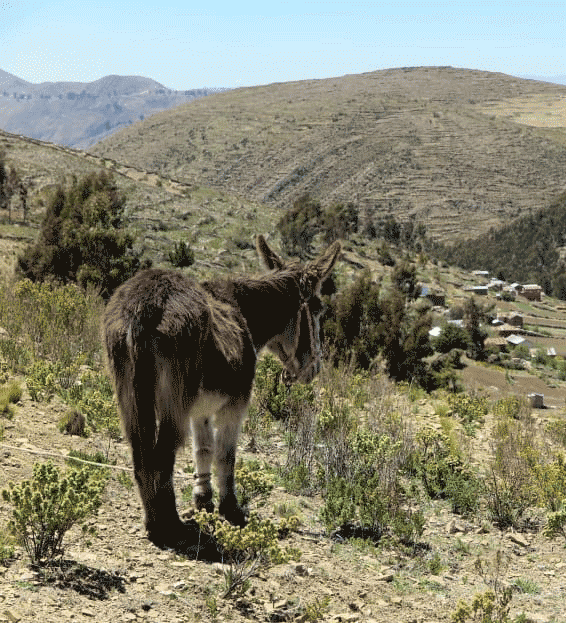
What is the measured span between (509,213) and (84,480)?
4728 inches

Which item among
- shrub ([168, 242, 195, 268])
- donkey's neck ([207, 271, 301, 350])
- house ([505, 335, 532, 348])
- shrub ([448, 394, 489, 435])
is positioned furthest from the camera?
house ([505, 335, 532, 348])

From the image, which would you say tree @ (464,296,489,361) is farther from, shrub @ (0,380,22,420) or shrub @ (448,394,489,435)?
shrub @ (0,380,22,420)

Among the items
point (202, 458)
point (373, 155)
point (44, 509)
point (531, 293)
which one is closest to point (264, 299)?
point (202, 458)

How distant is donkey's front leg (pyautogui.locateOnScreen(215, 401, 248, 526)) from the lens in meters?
4.93

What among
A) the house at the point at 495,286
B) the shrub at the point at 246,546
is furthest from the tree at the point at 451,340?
the house at the point at 495,286

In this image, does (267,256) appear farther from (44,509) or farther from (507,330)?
(507,330)

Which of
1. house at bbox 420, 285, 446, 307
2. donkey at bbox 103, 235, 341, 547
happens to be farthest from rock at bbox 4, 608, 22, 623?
house at bbox 420, 285, 446, 307

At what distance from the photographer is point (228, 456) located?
5082 mm

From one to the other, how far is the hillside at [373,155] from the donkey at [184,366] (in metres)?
100.0

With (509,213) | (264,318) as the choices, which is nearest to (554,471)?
(264,318)

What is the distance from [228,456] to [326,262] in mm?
1891

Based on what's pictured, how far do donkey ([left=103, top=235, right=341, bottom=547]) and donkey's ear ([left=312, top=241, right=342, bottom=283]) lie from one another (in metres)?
0.18

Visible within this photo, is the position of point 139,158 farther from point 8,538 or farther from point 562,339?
point 8,538

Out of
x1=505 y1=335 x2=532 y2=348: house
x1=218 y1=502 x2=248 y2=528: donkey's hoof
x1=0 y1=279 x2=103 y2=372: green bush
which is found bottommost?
x1=505 y1=335 x2=532 y2=348: house
